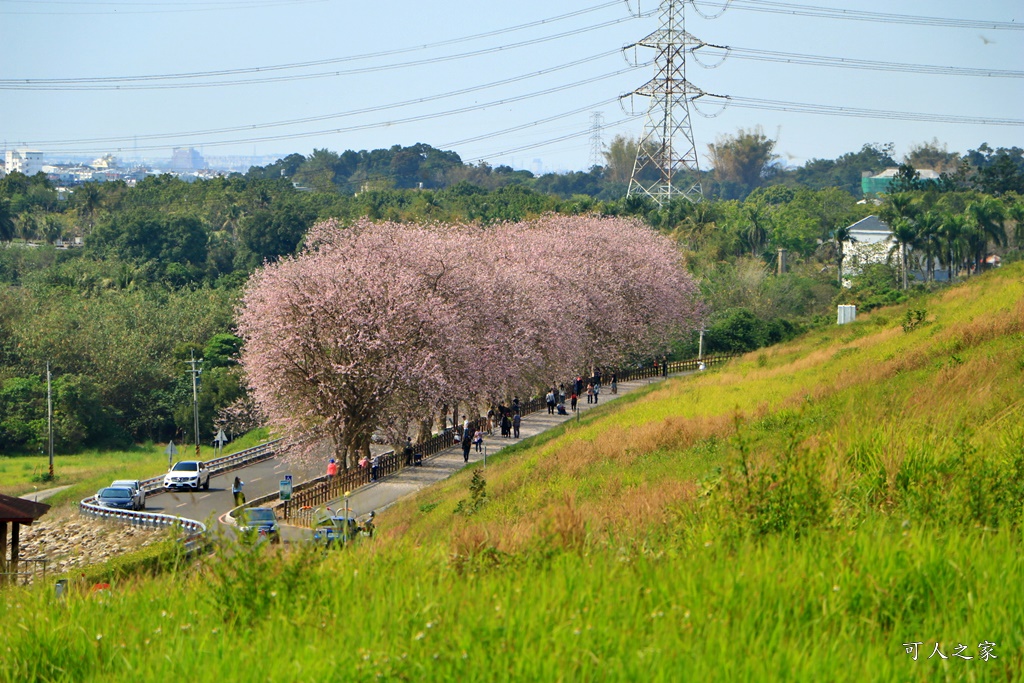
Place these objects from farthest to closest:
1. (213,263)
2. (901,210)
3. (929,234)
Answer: (213,263) < (901,210) < (929,234)

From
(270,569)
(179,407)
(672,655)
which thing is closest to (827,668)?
(672,655)

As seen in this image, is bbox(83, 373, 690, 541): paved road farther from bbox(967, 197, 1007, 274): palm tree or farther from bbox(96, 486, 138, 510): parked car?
bbox(967, 197, 1007, 274): palm tree

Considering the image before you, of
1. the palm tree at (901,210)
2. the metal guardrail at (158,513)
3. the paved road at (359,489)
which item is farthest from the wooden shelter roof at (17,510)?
the palm tree at (901,210)

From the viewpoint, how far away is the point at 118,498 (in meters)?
38.6

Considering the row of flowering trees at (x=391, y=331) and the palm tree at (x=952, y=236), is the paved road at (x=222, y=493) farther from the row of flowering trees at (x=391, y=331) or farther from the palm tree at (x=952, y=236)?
the palm tree at (x=952, y=236)

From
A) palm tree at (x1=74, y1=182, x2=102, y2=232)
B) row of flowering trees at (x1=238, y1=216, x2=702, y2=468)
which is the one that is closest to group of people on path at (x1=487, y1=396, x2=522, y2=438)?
row of flowering trees at (x1=238, y1=216, x2=702, y2=468)

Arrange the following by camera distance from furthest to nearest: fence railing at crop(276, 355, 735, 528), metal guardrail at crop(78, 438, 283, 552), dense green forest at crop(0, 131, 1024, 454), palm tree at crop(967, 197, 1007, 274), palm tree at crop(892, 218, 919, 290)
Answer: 1. palm tree at crop(967, 197, 1007, 274)
2. palm tree at crop(892, 218, 919, 290)
3. dense green forest at crop(0, 131, 1024, 454)
4. metal guardrail at crop(78, 438, 283, 552)
5. fence railing at crop(276, 355, 735, 528)

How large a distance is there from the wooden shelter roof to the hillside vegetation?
34.0 ft

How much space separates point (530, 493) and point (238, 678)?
1370cm

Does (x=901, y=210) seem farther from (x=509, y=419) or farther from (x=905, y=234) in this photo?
(x=509, y=419)

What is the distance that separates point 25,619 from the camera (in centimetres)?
826

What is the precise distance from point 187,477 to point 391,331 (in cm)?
1131

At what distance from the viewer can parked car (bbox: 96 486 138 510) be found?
38.6 m

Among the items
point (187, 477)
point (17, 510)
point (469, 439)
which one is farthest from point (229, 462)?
point (17, 510)
